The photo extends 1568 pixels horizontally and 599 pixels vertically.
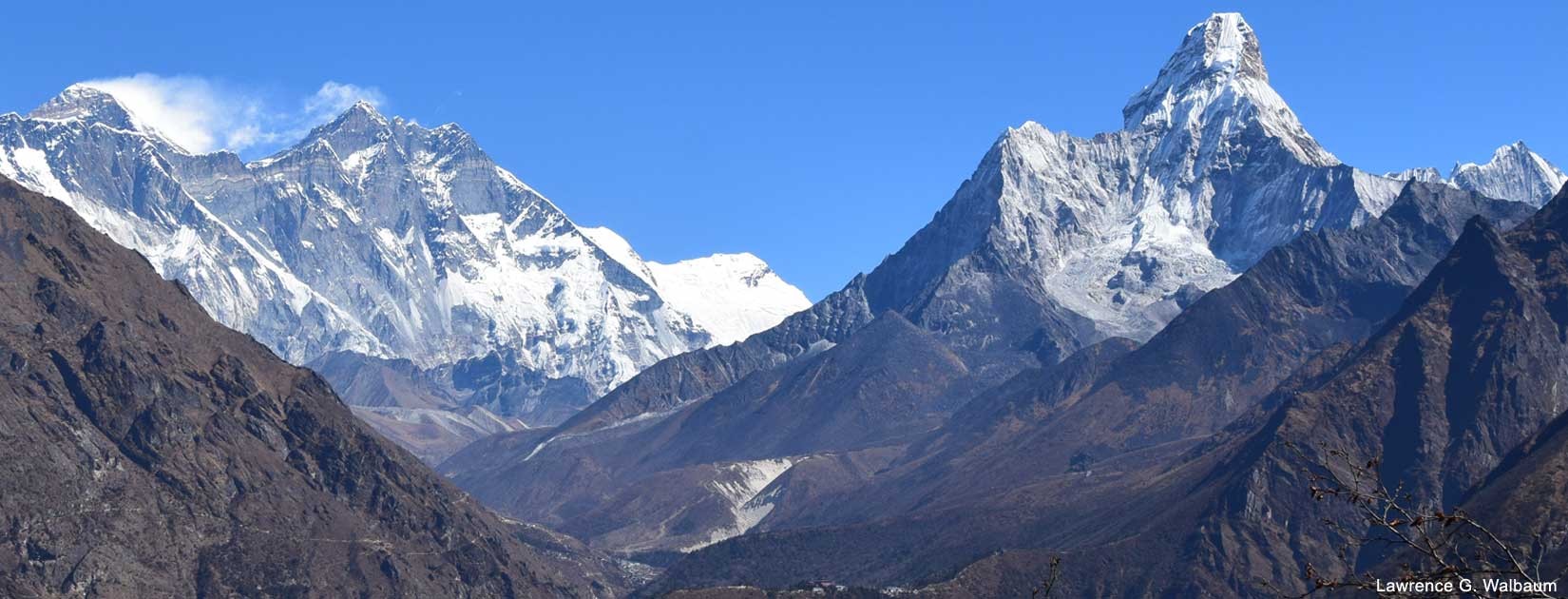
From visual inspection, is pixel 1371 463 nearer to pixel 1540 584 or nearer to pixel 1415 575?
pixel 1415 575

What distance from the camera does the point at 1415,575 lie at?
101ft

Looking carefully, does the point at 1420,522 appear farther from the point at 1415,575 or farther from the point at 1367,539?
the point at 1367,539

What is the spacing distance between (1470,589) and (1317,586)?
322 cm

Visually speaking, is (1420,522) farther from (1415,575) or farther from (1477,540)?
(1477,540)

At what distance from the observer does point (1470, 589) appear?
108ft

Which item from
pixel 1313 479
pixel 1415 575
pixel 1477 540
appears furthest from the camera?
pixel 1313 479

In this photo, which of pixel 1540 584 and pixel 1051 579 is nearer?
pixel 1540 584

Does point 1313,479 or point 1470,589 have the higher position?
point 1313,479

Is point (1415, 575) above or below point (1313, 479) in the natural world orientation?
below

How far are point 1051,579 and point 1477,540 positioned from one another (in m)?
7.57

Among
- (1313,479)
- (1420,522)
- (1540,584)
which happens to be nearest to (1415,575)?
(1420,522)

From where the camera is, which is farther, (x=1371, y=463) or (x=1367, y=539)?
(x=1367, y=539)

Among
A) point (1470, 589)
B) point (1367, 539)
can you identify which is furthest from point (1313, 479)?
point (1470, 589)

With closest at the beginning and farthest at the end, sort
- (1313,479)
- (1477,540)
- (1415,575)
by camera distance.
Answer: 1. (1415,575)
2. (1477,540)
3. (1313,479)
